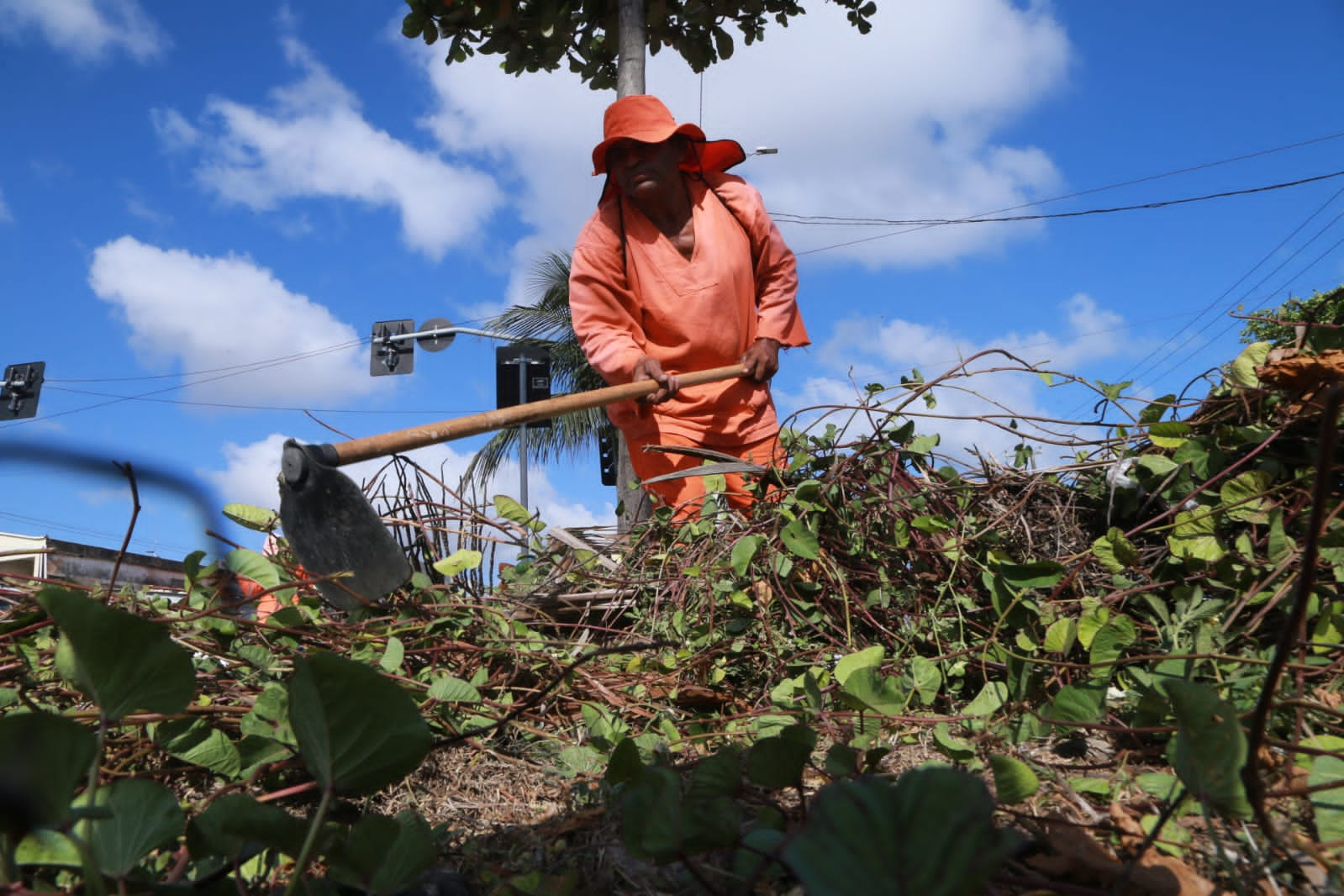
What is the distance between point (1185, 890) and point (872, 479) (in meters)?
1.37

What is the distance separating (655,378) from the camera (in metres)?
3.33

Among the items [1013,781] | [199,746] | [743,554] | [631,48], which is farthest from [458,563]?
[631,48]

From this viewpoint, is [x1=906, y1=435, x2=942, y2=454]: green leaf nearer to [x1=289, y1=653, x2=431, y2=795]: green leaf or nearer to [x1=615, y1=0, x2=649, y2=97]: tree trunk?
[x1=289, y1=653, x2=431, y2=795]: green leaf

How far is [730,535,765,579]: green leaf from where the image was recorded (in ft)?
Answer: 6.40

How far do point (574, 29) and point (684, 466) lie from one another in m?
3.73

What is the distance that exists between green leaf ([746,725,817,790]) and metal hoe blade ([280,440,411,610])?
3.77 ft

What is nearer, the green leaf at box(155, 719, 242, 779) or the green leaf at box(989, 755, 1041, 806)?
the green leaf at box(989, 755, 1041, 806)

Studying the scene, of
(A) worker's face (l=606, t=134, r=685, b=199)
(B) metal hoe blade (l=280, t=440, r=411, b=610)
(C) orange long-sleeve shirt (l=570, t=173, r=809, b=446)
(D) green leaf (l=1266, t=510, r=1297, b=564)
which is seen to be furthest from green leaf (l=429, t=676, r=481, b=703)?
(A) worker's face (l=606, t=134, r=685, b=199)

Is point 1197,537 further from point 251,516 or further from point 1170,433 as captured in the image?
point 251,516

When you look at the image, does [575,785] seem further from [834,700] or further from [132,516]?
[132,516]

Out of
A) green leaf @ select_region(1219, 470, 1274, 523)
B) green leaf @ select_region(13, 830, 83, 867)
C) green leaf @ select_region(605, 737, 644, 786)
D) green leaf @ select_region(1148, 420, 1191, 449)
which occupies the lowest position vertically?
green leaf @ select_region(13, 830, 83, 867)

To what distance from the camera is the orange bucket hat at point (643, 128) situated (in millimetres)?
3432

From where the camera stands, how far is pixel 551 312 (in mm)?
20766

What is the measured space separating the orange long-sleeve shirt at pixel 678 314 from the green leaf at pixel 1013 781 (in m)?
2.58
